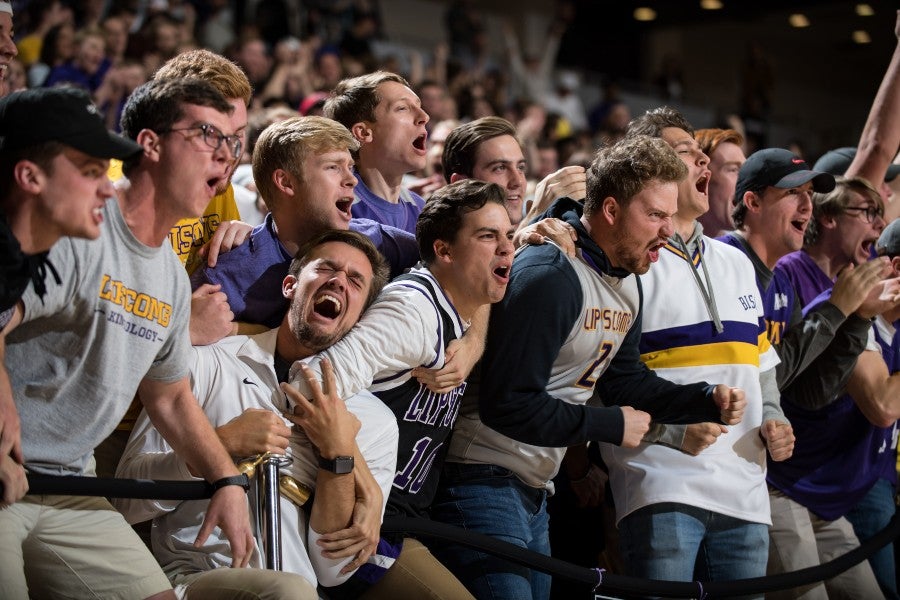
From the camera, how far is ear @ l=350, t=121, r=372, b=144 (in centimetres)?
416

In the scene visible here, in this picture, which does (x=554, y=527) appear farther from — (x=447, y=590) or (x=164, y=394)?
(x=164, y=394)

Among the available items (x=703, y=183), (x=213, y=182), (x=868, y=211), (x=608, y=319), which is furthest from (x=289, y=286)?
(x=868, y=211)

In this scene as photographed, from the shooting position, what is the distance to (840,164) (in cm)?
545

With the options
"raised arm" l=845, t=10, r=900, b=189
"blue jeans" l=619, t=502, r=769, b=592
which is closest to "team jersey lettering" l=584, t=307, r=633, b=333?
"blue jeans" l=619, t=502, r=769, b=592

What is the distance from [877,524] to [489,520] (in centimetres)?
224

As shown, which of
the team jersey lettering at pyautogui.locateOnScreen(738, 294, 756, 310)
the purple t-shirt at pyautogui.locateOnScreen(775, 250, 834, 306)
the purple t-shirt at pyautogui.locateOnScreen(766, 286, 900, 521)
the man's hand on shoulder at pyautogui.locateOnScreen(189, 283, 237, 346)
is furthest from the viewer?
the purple t-shirt at pyautogui.locateOnScreen(775, 250, 834, 306)

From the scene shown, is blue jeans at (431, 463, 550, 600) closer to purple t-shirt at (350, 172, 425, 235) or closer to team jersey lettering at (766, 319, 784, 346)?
purple t-shirt at (350, 172, 425, 235)

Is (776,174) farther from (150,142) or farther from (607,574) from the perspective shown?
(150,142)

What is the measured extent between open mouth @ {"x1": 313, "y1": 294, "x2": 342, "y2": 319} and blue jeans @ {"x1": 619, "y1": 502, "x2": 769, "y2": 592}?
47.5 inches

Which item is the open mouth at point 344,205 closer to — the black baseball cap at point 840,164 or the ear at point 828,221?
the ear at point 828,221

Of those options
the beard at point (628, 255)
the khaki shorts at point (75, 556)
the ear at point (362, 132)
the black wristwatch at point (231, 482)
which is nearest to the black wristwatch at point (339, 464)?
the black wristwatch at point (231, 482)

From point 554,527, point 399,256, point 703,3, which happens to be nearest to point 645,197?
point 399,256

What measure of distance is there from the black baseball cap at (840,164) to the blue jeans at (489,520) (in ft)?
9.57

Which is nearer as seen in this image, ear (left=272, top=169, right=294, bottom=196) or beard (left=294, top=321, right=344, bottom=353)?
beard (left=294, top=321, right=344, bottom=353)
